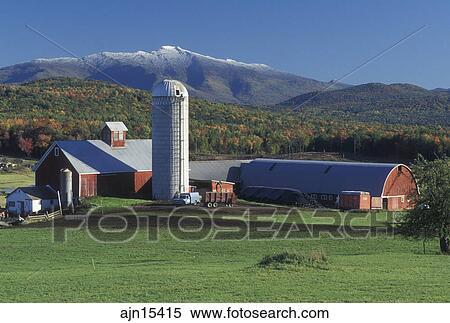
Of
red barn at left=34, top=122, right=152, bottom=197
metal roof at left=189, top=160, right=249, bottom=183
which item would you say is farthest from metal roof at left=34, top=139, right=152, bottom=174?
metal roof at left=189, top=160, right=249, bottom=183

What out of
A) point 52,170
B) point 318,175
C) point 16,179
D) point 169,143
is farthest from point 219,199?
point 16,179

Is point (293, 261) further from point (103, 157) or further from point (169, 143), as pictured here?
point (103, 157)

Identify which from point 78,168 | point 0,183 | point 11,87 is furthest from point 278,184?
point 11,87

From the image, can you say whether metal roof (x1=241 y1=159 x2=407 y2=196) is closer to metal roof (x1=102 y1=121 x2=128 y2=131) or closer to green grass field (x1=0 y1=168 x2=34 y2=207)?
metal roof (x1=102 y1=121 x2=128 y2=131)

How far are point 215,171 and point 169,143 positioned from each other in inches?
416

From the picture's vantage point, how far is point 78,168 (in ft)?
183

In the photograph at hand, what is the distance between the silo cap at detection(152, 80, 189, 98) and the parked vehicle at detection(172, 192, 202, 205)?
740cm

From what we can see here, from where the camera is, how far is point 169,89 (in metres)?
57.8

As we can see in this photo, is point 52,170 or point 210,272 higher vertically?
point 52,170

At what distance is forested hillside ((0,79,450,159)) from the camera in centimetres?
9994

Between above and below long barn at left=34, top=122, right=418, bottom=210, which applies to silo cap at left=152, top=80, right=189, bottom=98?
above

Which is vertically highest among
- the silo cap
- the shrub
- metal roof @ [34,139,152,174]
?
the silo cap

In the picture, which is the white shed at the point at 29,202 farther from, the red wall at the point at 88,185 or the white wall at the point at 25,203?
the red wall at the point at 88,185
